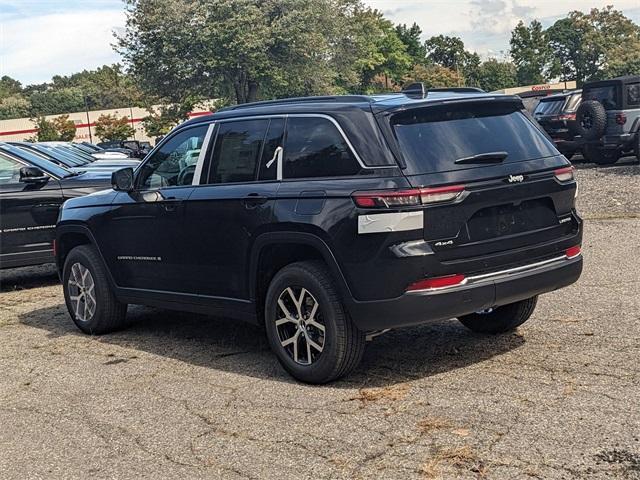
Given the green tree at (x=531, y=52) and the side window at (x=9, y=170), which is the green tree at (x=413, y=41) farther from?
the side window at (x=9, y=170)

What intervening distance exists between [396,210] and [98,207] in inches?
133

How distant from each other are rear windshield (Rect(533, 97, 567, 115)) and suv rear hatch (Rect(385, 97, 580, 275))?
15.2m

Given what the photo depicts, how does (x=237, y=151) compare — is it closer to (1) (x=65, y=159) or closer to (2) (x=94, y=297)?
(2) (x=94, y=297)

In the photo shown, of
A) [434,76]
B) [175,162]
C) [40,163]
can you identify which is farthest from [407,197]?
[434,76]

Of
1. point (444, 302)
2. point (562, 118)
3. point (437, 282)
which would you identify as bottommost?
point (444, 302)

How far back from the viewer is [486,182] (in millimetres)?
5059

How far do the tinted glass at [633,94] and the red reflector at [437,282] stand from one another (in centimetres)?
1443

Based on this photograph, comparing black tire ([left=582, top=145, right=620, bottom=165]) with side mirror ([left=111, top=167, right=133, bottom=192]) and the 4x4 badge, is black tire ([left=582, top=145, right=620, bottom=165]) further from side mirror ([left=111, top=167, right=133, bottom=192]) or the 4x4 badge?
the 4x4 badge

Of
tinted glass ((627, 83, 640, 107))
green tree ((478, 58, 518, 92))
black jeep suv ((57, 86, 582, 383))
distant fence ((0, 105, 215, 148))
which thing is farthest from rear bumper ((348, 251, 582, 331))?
green tree ((478, 58, 518, 92))

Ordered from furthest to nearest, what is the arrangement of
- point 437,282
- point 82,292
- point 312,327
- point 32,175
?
point 32,175 → point 82,292 → point 312,327 → point 437,282

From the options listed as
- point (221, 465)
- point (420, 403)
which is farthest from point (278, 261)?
point (221, 465)

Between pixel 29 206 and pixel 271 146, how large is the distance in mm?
5161

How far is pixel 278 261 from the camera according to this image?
564 centimetres

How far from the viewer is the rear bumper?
4910mm
